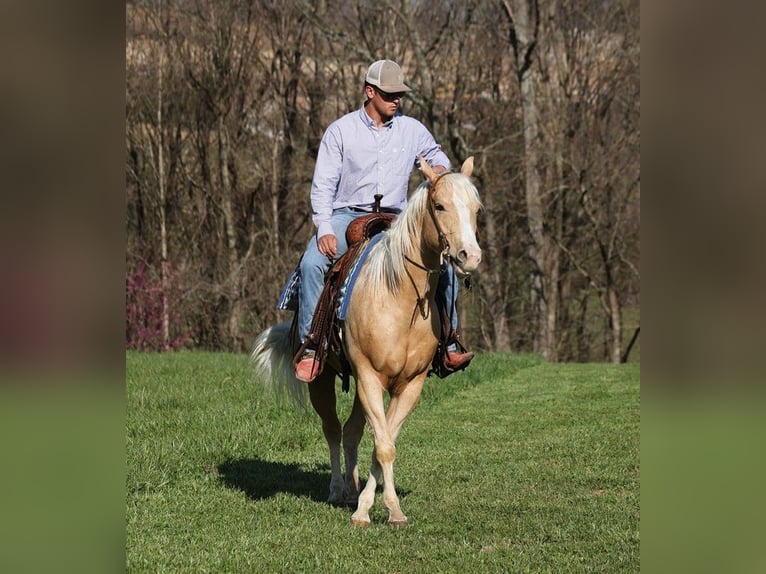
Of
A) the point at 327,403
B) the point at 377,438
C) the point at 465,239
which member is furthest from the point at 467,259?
the point at 327,403

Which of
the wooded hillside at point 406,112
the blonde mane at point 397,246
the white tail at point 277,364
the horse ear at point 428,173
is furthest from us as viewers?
the wooded hillside at point 406,112

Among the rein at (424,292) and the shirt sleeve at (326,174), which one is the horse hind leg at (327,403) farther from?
the rein at (424,292)

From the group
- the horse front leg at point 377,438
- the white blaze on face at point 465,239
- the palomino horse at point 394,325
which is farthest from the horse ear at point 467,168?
the horse front leg at point 377,438

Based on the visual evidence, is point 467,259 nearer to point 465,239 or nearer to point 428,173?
point 465,239

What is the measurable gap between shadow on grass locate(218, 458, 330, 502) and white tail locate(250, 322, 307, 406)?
2.24 ft

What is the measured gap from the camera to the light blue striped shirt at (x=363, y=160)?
298 inches

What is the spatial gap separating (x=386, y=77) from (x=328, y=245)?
1193mm
